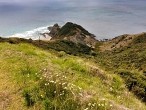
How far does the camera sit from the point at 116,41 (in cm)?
17250

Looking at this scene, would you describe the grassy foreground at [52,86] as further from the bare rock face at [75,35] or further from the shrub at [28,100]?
the bare rock face at [75,35]

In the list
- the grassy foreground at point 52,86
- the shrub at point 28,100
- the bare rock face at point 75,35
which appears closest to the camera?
the grassy foreground at point 52,86

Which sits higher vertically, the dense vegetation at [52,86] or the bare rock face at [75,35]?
the dense vegetation at [52,86]

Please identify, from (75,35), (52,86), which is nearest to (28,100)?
(52,86)

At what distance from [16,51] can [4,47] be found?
1480mm

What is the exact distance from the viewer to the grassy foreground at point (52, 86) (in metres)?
9.60

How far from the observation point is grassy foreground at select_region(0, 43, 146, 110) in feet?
31.5

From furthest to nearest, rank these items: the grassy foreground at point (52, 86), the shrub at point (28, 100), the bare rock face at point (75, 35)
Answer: the bare rock face at point (75, 35) → the shrub at point (28, 100) → the grassy foreground at point (52, 86)

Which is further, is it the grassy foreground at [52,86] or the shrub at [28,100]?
the shrub at [28,100]

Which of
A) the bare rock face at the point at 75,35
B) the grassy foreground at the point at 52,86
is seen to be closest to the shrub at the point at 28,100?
the grassy foreground at the point at 52,86

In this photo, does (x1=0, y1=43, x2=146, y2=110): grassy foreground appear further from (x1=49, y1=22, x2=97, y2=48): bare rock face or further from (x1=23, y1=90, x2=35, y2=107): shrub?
(x1=49, y1=22, x2=97, y2=48): bare rock face

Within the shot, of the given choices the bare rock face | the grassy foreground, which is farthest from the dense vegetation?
the bare rock face

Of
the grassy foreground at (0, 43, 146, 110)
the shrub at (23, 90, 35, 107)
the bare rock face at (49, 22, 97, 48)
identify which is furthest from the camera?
the bare rock face at (49, 22, 97, 48)

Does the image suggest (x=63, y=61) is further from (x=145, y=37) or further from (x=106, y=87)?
(x=145, y=37)
